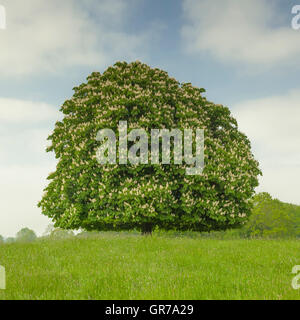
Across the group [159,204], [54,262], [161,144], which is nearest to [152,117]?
[161,144]

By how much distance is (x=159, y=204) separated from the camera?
18266mm

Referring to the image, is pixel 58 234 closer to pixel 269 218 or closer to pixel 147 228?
pixel 269 218

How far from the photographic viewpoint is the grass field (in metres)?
8.68

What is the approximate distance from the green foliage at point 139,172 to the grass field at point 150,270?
8.79 feet

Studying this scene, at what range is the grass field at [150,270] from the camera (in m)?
8.68

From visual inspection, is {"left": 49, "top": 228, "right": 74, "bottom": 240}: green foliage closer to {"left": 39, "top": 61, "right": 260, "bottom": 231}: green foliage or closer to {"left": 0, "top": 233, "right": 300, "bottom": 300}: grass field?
{"left": 39, "top": 61, "right": 260, "bottom": 231}: green foliage

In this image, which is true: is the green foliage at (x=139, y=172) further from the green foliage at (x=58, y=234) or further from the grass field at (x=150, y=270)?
the grass field at (x=150, y=270)

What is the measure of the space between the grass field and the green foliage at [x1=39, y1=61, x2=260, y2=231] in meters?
2.68

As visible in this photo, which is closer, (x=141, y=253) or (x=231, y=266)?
(x=231, y=266)

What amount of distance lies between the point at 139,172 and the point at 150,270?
29.2ft

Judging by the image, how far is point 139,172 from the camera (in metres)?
19.2

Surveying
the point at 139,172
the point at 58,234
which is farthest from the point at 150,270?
the point at 58,234

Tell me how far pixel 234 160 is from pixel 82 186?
8950mm
